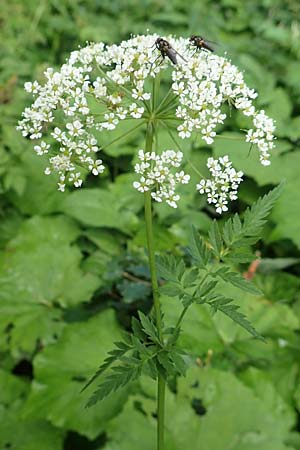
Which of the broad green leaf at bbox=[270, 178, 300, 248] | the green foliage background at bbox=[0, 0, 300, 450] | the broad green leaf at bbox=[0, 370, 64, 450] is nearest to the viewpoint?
the green foliage background at bbox=[0, 0, 300, 450]

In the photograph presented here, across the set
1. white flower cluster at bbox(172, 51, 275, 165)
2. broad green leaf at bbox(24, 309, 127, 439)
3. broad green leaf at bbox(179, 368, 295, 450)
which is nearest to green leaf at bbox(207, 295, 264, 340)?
white flower cluster at bbox(172, 51, 275, 165)

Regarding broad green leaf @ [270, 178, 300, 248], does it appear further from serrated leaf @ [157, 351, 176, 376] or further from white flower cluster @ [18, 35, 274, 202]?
serrated leaf @ [157, 351, 176, 376]

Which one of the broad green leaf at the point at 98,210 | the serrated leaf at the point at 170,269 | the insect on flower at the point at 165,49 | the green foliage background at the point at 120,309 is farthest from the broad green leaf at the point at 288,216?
the insect on flower at the point at 165,49

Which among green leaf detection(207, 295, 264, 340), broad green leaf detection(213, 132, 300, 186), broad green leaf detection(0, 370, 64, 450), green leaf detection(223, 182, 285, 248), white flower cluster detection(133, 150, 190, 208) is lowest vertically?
broad green leaf detection(0, 370, 64, 450)

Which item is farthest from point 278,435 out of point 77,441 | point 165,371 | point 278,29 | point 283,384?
point 278,29

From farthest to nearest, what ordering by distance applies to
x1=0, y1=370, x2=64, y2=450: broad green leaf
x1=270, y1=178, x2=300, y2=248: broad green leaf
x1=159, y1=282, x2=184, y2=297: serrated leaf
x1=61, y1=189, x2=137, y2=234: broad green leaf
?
1. x1=61, y1=189, x2=137, y2=234: broad green leaf
2. x1=270, y1=178, x2=300, y2=248: broad green leaf
3. x1=0, y1=370, x2=64, y2=450: broad green leaf
4. x1=159, y1=282, x2=184, y2=297: serrated leaf

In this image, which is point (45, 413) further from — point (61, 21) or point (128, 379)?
point (61, 21)

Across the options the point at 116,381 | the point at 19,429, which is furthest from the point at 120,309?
the point at 116,381

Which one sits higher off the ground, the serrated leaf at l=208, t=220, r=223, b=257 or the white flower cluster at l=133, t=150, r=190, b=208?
the white flower cluster at l=133, t=150, r=190, b=208
